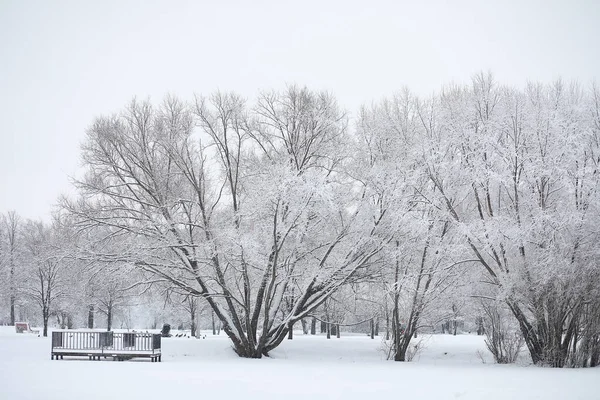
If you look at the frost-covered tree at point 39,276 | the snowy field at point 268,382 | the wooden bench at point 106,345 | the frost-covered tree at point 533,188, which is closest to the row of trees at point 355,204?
the frost-covered tree at point 533,188

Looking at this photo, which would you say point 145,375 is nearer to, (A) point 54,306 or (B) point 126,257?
(B) point 126,257

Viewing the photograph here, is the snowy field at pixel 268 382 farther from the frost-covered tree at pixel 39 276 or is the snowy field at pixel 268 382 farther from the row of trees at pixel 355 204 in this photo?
the frost-covered tree at pixel 39 276

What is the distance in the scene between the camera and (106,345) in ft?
68.6

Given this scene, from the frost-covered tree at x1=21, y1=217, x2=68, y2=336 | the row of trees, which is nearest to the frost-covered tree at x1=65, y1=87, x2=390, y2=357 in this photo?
the row of trees

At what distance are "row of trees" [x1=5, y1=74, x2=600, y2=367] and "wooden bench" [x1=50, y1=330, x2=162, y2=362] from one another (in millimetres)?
3627

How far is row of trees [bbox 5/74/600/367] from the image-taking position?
67.5 ft

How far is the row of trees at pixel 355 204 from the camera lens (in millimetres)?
20562

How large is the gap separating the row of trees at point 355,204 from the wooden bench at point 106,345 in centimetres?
363

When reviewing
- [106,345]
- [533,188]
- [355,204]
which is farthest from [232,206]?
[533,188]

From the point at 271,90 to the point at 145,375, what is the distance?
14.4 metres

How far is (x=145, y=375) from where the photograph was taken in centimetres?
1521

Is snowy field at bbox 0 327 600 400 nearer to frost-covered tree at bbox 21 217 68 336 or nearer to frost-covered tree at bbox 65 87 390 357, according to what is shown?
frost-covered tree at bbox 65 87 390 357

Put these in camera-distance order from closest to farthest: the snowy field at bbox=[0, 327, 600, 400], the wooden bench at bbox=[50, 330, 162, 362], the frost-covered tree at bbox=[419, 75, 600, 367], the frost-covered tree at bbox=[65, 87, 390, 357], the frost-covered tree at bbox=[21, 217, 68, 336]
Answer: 1. the snowy field at bbox=[0, 327, 600, 400]
2. the frost-covered tree at bbox=[419, 75, 600, 367]
3. the wooden bench at bbox=[50, 330, 162, 362]
4. the frost-covered tree at bbox=[65, 87, 390, 357]
5. the frost-covered tree at bbox=[21, 217, 68, 336]

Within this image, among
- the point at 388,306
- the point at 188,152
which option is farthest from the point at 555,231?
the point at 188,152
